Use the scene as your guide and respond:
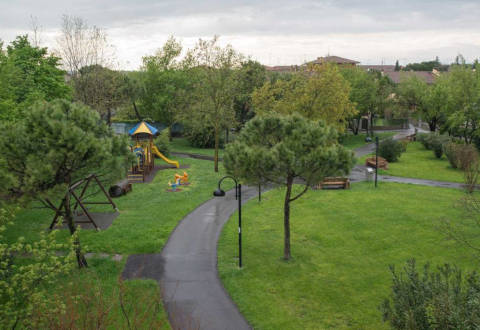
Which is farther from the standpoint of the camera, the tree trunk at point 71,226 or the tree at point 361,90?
the tree at point 361,90

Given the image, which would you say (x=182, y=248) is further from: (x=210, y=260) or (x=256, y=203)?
(x=256, y=203)

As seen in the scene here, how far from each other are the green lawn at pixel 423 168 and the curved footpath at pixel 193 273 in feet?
61.4

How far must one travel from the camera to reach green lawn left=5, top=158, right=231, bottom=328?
15.1 metres

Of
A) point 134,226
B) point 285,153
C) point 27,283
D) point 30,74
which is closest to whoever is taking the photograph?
point 27,283

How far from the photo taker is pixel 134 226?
20719 mm

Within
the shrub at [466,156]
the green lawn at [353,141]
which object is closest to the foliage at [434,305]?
the shrub at [466,156]

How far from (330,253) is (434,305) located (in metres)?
9.51

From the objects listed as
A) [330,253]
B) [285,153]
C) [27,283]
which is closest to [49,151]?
[27,283]

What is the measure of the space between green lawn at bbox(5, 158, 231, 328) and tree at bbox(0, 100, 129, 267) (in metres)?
2.67

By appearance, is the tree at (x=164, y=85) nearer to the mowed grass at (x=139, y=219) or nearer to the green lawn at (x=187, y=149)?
the green lawn at (x=187, y=149)

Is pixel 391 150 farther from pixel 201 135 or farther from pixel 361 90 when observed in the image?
pixel 201 135

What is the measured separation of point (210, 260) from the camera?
55.1ft

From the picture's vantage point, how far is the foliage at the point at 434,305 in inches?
292

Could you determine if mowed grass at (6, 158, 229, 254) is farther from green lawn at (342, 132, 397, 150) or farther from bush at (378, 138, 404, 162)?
green lawn at (342, 132, 397, 150)
